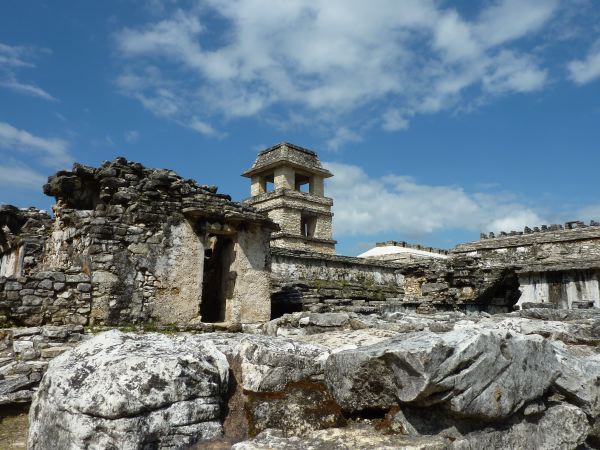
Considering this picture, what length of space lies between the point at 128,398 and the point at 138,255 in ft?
26.9

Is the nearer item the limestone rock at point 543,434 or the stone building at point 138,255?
the limestone rock at point 543,434

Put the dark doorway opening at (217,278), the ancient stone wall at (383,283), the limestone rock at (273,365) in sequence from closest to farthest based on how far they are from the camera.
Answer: the limestone rock at (273,365) < the ancient stone wall at (383,283) < the dark doorway opening at (217,278)

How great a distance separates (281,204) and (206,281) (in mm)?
18830

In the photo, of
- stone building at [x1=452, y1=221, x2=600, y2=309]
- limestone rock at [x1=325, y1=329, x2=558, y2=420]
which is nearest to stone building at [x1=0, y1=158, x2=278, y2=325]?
stone building at [x1=452, y1=221, x2=600, y2=309]

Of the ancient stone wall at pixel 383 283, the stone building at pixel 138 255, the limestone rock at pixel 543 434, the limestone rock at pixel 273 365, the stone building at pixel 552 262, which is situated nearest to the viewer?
the limestone rock at pixel 543 434

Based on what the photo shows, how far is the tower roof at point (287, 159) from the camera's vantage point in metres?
32.7

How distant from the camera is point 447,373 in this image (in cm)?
232

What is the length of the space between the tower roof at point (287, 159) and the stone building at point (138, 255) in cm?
2052

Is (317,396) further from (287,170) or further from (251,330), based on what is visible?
(287,170)

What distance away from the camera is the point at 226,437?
95.6 inches

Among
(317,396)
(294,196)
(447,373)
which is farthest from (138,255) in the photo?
(294,196)

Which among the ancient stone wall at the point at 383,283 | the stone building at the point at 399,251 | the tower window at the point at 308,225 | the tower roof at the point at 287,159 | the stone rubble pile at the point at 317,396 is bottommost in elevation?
the stone rubble pile at the point at 317,396

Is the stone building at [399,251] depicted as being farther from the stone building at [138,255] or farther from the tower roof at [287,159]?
the stone building at [138,255]

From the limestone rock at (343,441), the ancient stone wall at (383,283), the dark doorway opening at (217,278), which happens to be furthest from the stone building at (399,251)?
the limestone rock at (343,441)
